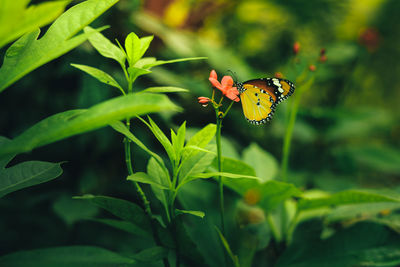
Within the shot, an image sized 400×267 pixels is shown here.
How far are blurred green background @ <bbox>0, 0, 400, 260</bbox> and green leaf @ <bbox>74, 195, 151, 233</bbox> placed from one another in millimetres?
330

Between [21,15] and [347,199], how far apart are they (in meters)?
0.69

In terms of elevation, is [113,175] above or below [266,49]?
below

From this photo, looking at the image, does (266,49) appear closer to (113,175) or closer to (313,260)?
(113,175)

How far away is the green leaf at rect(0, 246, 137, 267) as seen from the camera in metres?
0.51

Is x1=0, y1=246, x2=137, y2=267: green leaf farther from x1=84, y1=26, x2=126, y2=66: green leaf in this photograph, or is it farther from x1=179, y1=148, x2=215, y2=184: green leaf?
x1=84, y1=26, x2=126, y2=66: green leaf

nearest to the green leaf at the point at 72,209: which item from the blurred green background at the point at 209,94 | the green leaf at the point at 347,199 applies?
the blurred green background at the point at 209,94

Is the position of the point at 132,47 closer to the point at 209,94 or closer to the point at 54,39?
the point at 54,39

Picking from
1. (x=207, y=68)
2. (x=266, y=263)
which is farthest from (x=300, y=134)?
(x=266, y=263)

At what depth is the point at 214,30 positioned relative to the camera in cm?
229

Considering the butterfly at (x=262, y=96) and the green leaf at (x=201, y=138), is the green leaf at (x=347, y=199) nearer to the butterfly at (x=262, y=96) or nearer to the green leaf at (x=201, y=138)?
the butterfly at (x=262, y=96)

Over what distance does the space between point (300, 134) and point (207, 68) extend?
2.08ft

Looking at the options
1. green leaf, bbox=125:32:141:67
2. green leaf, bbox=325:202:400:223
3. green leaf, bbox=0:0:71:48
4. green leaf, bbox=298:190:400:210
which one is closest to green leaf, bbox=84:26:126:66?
green leaf, bbox=125:32:141:67

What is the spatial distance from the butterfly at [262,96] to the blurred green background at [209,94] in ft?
0.46

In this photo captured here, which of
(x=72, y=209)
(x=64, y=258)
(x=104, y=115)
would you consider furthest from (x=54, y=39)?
(x=72, y=209)
